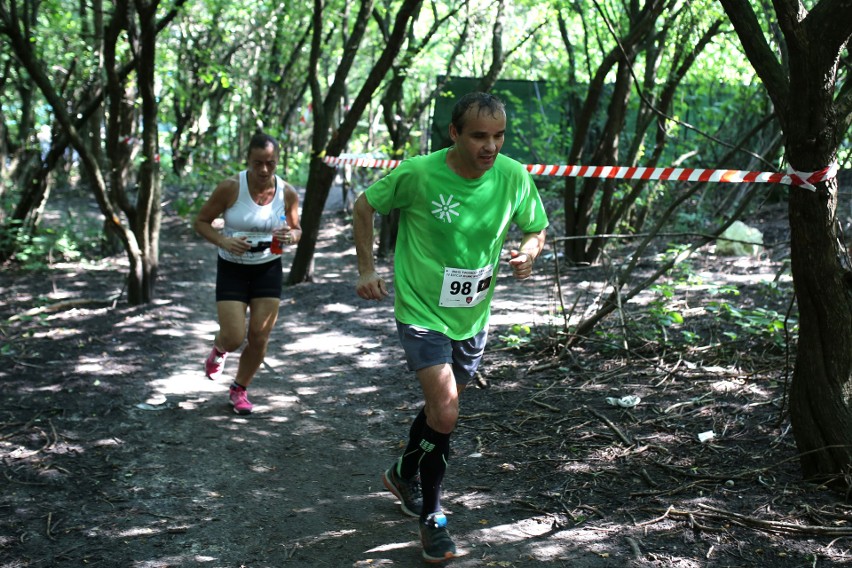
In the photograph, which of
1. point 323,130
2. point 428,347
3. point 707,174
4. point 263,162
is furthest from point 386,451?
point 323,130

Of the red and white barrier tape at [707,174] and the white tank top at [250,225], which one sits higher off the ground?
the red and white barrier tape at [707,174]

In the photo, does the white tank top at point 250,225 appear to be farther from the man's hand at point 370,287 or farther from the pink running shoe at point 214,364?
the man's hand at point 370,287

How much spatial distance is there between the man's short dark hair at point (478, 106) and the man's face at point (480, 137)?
0.4 inches

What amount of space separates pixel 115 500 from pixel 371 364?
11.0ft

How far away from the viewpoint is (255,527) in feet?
14.1

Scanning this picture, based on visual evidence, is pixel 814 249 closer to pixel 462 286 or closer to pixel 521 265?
pixel 521 265

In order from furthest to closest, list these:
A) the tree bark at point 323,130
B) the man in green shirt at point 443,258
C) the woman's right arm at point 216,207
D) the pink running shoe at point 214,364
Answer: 1. the tree bark at point 323,130
2. the pink running shoe at point 214,364
3. the woman's right arm at point 216,207
4. the man in green shirt at point 443,258

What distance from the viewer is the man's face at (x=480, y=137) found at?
12.3 ft

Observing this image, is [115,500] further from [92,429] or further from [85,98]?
[85,98]

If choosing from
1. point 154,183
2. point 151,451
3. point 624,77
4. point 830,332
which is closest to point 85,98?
point 154,183

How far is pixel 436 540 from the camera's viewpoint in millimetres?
3855

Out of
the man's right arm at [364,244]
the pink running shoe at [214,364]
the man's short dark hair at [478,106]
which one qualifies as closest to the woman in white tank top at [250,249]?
the pink running shoe at [214,364]

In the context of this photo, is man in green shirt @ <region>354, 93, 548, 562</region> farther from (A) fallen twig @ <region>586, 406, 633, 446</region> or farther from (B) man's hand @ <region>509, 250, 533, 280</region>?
(A) fallen twig @ <region>586, 406, 633, 446</region>

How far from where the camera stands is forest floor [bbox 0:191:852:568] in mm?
3979
